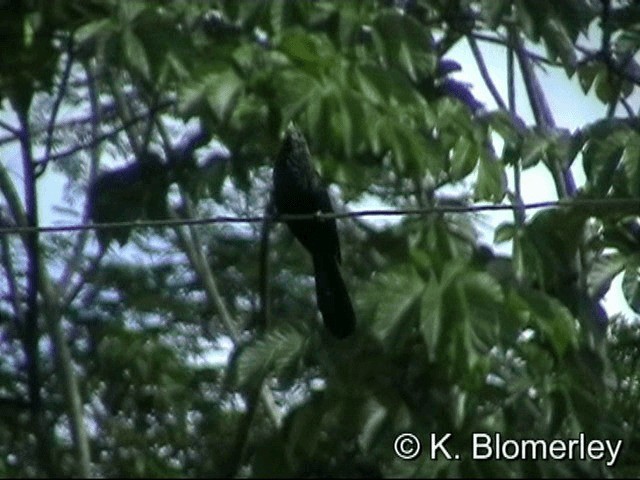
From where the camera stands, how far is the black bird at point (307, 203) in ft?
20.6

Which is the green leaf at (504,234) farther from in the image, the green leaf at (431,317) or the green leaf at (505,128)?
the green leaf at (431,317)

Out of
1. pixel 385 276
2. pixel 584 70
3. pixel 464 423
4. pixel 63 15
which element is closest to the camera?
pixel 385 276

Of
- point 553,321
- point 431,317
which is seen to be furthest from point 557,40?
point 431,317

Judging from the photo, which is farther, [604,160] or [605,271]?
[605,271]

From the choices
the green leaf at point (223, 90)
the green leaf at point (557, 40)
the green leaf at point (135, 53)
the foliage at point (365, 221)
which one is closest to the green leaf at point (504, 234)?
the foliage at point (365, 221)

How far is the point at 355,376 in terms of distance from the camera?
→ 243 inches

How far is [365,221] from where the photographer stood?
7.46 m

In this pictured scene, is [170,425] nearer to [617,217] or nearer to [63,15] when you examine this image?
[63,15]

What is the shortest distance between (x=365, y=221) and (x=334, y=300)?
1.46m

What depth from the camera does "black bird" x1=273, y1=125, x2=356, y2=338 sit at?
6.27 meters

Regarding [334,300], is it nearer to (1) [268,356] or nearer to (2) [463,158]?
(1) [268,356]

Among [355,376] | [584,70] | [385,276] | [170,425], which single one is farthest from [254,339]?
[170,425]

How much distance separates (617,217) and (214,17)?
1.43 m

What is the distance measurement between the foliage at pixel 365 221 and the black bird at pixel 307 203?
11 centimetres
